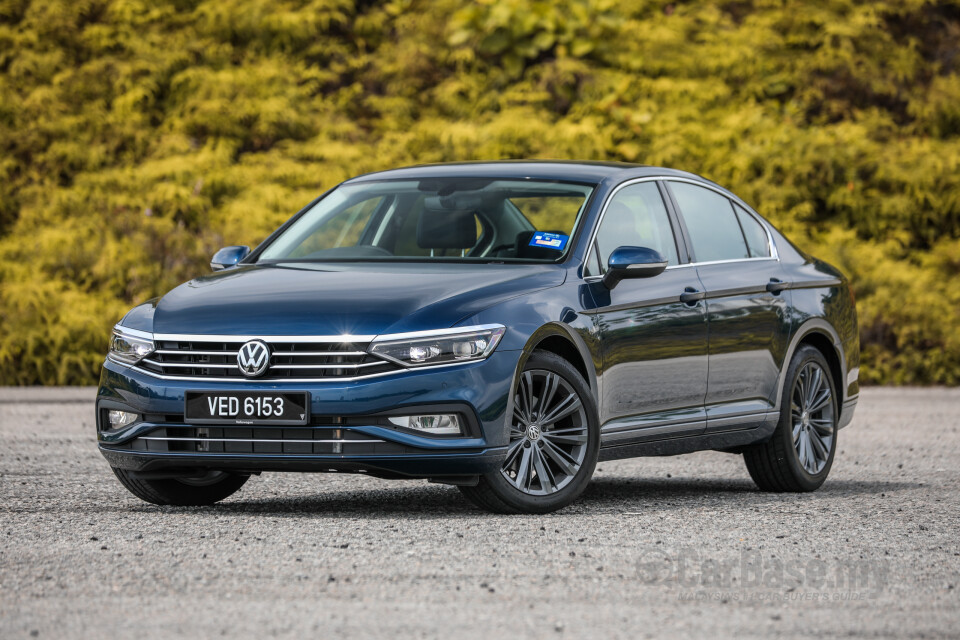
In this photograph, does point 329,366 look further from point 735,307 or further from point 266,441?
point 735,307

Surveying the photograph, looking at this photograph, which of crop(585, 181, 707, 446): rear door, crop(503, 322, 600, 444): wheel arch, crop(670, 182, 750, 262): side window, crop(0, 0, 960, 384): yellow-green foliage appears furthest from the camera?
crop(0, 0, 960, 384): yellow-green foliage

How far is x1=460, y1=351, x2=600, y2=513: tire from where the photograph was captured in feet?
23.2

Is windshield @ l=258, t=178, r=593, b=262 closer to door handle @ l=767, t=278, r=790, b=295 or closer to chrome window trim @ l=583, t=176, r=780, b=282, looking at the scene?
chrome window trim @ l=583, t=176, r=780, b=282

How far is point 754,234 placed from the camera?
30.9 ft

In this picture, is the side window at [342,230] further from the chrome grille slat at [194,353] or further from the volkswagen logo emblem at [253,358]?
the volkswagen logo emblem at [253,358]

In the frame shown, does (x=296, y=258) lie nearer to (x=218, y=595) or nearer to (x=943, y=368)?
(x=218, y=595)

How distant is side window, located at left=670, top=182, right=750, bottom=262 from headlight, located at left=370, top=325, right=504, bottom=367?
2.17 metres

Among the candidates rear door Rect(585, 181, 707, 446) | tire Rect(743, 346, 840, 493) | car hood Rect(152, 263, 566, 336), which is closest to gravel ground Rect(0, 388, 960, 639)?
tire Rect(743, 346, 840, 493)

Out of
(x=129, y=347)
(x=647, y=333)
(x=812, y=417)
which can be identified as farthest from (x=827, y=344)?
(x=129, y=347)

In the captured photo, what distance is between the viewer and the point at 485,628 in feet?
15.8

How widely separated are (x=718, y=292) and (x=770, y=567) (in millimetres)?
2709

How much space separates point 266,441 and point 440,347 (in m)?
0.86

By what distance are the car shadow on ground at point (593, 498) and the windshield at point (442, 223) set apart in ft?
4.06

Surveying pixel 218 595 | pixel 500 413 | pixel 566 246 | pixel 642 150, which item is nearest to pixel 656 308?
pixel 566 246
